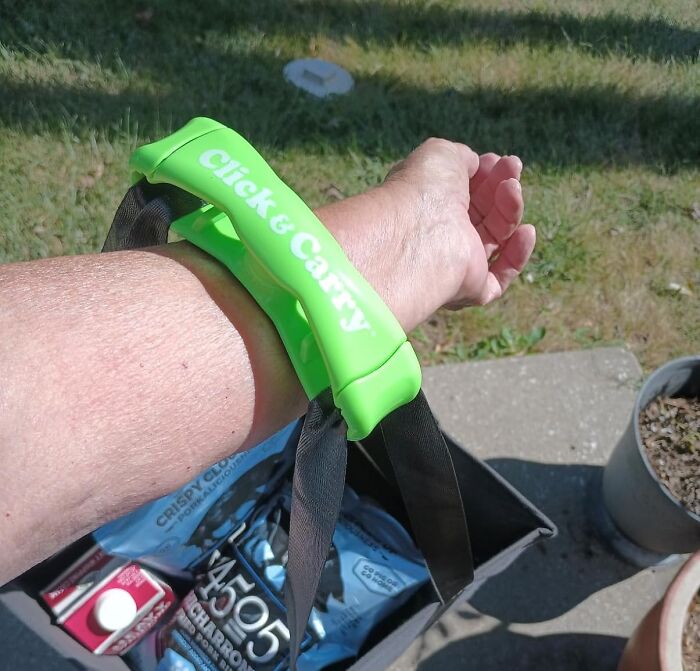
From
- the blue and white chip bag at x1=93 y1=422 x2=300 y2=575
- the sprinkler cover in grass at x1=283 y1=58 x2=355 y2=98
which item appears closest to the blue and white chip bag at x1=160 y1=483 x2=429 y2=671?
the blue and white chip bag at x1=93 y1=422 x2=300 y2=575

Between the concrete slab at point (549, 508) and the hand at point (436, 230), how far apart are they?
513mm

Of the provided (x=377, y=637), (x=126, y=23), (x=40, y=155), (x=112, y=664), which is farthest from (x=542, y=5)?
(x=112, y=664)

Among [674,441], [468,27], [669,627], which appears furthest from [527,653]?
[468,27]

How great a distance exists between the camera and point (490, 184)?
67.2 inches

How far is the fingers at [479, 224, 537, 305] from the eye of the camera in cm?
166

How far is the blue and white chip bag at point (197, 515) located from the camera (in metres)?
1.34

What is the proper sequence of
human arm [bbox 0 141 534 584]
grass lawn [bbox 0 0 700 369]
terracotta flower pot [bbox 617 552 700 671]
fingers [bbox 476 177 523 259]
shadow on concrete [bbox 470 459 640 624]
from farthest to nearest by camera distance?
grass lawn [bbox 0 0 700 369], shadow on concrete [bbox 470 459 640 624], fingers [bbox 476 177 523 259], terracotta flower pot [bbox 617 552 700 671], human arm [bbox 0 141 534 584]

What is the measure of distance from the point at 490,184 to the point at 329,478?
3.31 feet

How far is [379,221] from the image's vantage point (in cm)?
139

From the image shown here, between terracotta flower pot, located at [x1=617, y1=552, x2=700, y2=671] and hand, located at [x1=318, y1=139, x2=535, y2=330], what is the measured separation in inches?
28.6

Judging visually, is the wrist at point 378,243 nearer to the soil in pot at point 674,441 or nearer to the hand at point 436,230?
the hand at point 436,230

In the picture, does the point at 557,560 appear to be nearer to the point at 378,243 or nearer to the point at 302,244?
the point at 378,243

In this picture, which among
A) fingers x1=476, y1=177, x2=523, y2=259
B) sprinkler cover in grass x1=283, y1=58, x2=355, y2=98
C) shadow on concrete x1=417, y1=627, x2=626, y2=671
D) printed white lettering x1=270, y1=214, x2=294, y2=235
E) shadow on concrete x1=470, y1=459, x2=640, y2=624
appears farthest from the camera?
sprinkler cover in grass x1=283, y1=58, x2=355, y2=98

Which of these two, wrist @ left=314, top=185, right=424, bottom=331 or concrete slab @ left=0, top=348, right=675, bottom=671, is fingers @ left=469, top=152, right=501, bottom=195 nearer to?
wrist @ left=314, top=185, right=424, bottom=331
